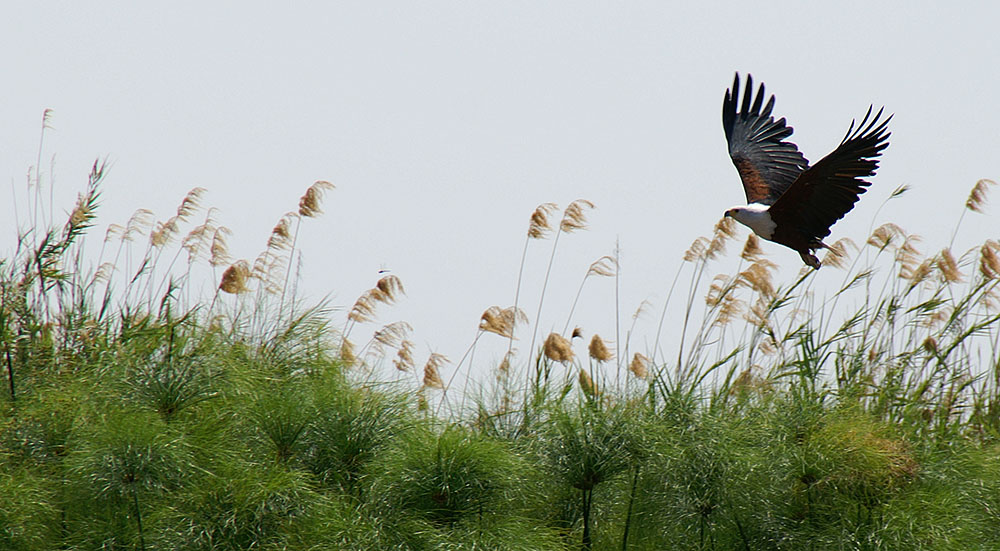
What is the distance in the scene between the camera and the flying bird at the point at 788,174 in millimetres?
5176

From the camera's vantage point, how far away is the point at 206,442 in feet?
14.6

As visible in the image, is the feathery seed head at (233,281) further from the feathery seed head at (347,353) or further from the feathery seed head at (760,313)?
the feathery seed head at (760,313)

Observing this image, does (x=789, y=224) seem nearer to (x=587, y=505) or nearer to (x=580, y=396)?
(x=580, y=396)

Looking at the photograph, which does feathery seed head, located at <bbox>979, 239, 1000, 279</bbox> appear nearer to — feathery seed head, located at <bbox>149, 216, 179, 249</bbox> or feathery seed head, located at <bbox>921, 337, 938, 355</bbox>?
feathery seed head, located at <bbox>921, 337, 938, 355</bbox>

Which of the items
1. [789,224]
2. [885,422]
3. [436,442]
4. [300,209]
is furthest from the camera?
[300,209]

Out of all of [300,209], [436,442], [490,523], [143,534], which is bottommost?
[143,534]

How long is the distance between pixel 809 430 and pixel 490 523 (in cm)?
146

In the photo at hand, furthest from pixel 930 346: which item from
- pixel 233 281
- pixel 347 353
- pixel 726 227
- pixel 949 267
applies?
pixel 233 281

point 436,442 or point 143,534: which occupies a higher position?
point 436,442

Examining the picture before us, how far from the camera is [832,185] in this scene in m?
5.34

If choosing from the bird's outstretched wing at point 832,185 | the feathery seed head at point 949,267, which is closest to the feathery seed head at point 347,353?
the bird's outstretched wing at point 832,185

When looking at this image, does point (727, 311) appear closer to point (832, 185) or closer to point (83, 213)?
point (832, 185)

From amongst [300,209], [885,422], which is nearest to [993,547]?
[885,422]

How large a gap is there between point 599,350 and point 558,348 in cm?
23
